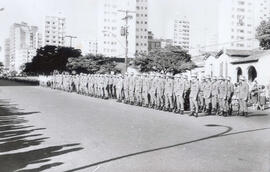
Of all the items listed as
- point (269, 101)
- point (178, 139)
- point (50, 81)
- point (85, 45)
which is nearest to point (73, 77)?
point (50, 81)

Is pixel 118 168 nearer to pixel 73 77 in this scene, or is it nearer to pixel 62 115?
pixel 62 115

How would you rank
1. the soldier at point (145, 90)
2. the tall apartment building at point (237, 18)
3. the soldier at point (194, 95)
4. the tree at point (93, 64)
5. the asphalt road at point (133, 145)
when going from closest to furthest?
the asphalt road at point (133, 145) → the soldier at point (194, 95) → the soldier at point (145, 90) → the tree at point (93, 64) → the tall apartment building at point (237, 18)

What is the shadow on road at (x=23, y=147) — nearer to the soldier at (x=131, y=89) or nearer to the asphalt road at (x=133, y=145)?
the asphalt road at (x=133, y=145)

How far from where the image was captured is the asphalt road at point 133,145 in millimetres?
6387

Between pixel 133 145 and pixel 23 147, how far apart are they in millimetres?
2282

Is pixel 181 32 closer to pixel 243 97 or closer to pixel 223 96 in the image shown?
pixel 243 97

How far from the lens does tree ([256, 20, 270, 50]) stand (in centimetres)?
4709

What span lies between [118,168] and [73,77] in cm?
2675

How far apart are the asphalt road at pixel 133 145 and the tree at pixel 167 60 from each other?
28506 millimetres

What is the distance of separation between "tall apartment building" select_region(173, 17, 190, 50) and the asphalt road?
171129 mm

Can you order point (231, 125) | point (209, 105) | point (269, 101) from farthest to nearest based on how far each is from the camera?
point (269, 101), point (209, 105), point (231, 125)

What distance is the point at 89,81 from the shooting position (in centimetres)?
2722

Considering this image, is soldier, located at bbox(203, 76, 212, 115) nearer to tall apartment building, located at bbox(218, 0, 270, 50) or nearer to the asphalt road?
the asphalt road

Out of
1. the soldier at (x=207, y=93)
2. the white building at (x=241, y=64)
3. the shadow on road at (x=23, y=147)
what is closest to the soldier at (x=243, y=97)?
the soldier at (x=207, y=93)
